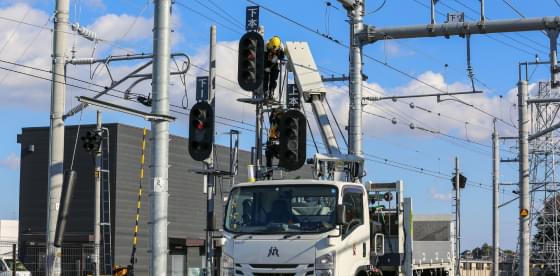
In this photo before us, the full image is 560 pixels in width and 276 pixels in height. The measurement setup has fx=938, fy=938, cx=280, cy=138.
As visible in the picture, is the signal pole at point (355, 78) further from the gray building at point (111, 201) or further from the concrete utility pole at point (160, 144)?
the gray building at point (111, 201)

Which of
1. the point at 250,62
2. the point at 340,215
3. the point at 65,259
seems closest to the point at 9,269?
the point at 65,259

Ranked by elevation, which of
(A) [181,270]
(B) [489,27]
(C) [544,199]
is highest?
(B) [489,27]

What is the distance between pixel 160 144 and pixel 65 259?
23643 mm

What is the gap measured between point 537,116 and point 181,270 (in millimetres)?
23253

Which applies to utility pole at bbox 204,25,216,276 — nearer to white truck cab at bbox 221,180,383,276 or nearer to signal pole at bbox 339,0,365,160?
white truck cab at bbox 221,180,383,276

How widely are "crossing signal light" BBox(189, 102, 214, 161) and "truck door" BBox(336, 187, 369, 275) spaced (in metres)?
2.81

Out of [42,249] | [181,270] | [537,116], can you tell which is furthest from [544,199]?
[42,249]

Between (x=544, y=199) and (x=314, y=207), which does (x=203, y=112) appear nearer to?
(x=314, y=207)

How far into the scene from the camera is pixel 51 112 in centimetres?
2392

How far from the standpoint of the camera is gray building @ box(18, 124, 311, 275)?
41062 mm

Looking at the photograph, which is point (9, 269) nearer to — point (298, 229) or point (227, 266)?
point (227, 266)

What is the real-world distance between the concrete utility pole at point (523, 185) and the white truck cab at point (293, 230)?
2094 centimetres

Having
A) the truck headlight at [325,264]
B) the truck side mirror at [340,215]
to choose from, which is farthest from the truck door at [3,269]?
the truck side mirror at [340,215]

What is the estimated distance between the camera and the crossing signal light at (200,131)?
59.6ft
